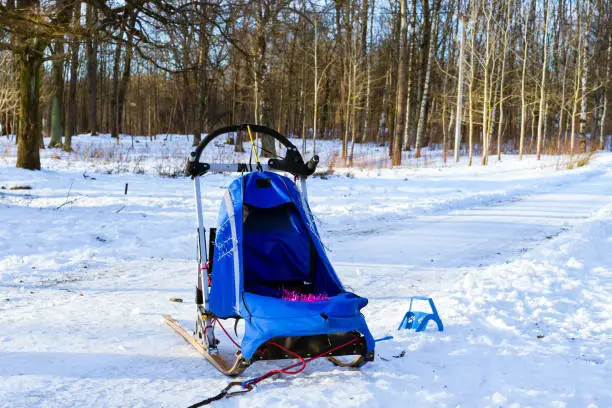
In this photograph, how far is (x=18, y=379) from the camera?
3469mm

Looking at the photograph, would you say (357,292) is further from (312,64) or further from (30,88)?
(312,64)

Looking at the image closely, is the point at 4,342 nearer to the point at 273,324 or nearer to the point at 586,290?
the point at 273,324

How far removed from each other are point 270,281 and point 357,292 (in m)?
1.72

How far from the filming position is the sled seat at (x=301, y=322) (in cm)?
335

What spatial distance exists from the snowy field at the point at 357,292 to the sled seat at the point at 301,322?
312mm

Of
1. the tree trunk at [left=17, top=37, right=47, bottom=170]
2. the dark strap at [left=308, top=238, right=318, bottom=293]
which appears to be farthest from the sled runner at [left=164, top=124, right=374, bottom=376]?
the tree trunk at [left=17, top=37, right=47, bottom=170]

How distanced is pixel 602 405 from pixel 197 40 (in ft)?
27.4

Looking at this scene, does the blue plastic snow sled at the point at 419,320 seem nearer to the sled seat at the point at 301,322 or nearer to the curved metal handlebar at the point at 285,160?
the sled seat at the point at 301,322

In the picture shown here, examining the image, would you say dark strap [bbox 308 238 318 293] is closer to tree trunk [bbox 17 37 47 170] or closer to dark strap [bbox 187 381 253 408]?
dark strap [bbox 187 381 253 408]

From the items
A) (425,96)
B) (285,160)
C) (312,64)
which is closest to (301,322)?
Answer: (285,160)

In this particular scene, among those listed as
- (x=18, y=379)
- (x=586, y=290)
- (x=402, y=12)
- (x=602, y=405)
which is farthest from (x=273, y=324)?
(x=402, y=12)

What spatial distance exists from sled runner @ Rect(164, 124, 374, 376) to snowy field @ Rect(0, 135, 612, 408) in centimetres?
25

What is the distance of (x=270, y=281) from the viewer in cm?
435

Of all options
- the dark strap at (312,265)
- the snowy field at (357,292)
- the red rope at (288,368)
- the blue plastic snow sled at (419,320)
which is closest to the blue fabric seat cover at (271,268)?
the dark strap at (312,265)
